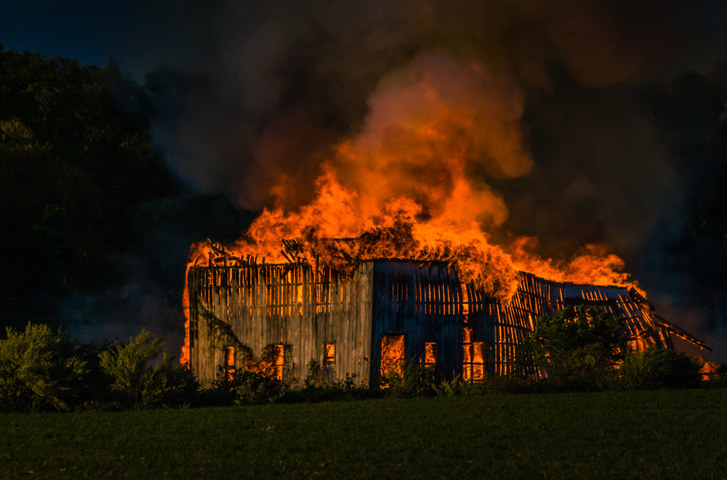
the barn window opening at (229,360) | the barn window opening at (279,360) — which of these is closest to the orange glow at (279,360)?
the barn window opening at (279,360)

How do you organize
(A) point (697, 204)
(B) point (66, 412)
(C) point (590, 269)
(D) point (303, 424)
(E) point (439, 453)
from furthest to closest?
(A) point (697, 204), (C) point (590, 269), (B) point (66, 412), (D) point (303, 424), (E) point (439, 453)

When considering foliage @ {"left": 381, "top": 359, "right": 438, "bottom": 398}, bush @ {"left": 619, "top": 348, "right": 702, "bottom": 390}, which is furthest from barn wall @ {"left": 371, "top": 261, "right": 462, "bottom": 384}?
bush @ {"left": 619, "top": 348, "right": 702, "bottom": 390}

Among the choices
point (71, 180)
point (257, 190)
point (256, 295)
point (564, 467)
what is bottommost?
point (564, 467)

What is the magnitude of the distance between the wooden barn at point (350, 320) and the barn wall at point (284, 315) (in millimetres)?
36

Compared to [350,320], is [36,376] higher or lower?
lower

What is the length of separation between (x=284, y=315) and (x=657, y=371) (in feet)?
41.2

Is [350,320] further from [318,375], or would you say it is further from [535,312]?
[535,312]

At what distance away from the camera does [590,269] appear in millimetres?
35906

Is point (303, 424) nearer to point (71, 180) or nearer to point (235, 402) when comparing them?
point (235, 402)

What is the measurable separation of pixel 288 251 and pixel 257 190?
11.3m

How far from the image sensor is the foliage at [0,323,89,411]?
21344 millimetres

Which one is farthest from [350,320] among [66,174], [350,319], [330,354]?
[66,174]

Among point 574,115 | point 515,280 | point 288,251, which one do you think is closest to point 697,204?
point 574,115

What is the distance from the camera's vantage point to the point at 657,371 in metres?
22.4
